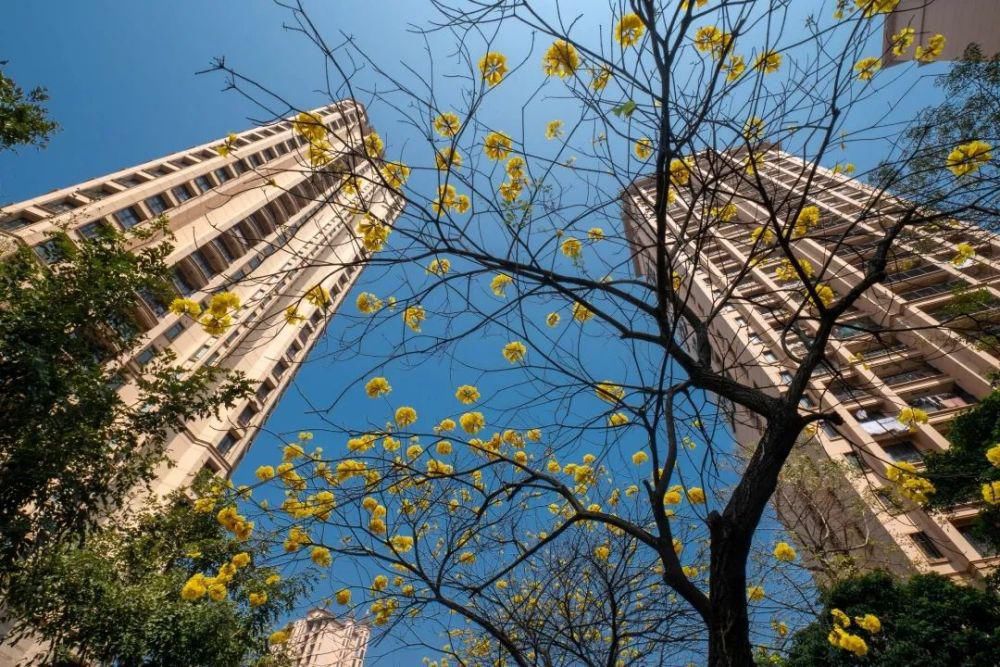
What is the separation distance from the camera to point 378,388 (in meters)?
3.99

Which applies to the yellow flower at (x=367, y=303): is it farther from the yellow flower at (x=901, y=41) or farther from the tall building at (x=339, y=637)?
the yellow flower at (x=901, y=41)

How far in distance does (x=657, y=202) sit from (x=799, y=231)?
1.82m

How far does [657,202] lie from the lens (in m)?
2.19

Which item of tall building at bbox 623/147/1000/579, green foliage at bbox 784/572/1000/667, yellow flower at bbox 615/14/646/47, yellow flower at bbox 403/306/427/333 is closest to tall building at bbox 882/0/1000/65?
tall building at bbox 623/147/1000/579

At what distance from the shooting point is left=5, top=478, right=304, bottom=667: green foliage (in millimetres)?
6875

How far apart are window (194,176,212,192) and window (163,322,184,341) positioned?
668cm

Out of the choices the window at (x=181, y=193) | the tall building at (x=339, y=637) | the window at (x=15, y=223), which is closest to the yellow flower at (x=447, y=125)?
the tall building at (x=339, y=637)

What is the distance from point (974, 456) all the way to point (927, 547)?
20.4ft

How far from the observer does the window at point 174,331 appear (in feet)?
53.8

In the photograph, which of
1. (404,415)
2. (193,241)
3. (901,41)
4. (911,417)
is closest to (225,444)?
(193,241)

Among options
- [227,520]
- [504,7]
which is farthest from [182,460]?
[504,7]

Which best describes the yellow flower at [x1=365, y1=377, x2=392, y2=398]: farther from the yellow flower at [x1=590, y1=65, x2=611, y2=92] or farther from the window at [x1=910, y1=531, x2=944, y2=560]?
the window at [x1=910, y1=531, x2=944, y2=560]

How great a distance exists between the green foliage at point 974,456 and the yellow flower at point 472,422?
842cm

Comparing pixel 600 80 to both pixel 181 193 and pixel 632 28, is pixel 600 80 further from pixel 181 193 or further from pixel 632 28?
pixel 181 193
